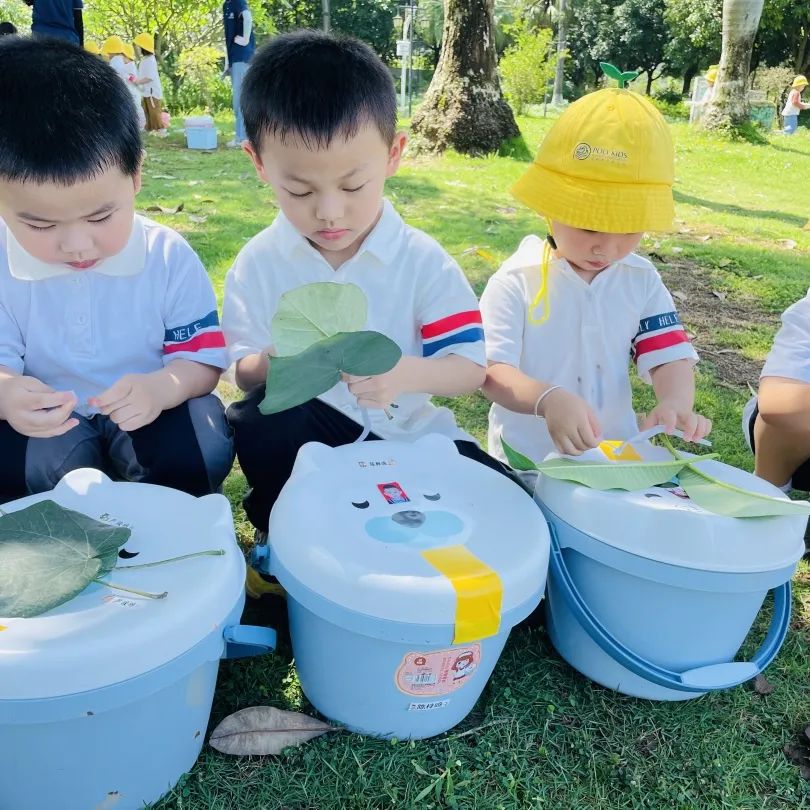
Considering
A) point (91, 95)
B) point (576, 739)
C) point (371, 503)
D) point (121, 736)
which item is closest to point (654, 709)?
point (576, 739)

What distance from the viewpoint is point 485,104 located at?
6035mm

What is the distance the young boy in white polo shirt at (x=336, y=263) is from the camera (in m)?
1.24

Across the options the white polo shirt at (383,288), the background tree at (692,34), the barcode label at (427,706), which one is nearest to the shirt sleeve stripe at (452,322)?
the white polo shirt at (383,288)

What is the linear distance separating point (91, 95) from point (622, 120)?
2.96 feet

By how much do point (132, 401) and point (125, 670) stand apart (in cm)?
54

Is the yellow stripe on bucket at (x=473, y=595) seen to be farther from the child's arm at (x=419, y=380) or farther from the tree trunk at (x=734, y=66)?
the tree trunk at (x=734, y=66)

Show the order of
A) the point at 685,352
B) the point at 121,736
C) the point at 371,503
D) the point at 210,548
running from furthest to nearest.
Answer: the point at 685,352 → the point at 371,503 → the point at 210,548 → the point at 121,736

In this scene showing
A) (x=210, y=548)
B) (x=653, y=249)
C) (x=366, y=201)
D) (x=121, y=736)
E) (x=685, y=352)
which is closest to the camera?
(x=121, y=736)

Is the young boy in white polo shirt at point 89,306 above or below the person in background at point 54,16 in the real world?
below

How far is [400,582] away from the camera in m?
0.96

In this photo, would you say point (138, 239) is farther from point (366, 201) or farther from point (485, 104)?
point (485, 104)

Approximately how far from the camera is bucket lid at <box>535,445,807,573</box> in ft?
3.55

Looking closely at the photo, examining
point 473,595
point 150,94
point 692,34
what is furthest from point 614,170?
point 692,34

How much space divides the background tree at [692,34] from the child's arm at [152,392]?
778 inches
